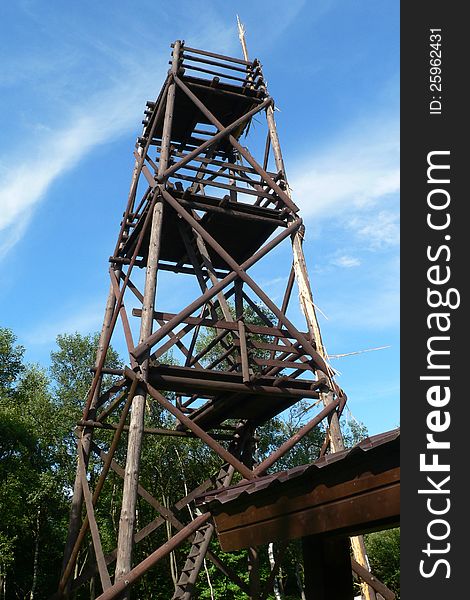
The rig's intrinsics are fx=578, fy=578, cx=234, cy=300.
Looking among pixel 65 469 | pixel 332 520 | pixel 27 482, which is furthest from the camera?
pixel 65 469

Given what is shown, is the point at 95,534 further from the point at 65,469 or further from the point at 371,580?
the point at 65,469

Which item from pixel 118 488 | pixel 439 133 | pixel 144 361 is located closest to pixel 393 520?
pixel 439 133

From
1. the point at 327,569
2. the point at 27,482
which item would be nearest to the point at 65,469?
the point at 27,482

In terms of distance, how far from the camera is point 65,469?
67.6 feet

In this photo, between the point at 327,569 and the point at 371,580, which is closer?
the point at 327,569

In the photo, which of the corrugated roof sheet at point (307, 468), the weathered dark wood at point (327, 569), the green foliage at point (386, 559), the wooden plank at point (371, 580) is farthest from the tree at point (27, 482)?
the green foliage at point (386, 559)

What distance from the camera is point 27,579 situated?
19.0m

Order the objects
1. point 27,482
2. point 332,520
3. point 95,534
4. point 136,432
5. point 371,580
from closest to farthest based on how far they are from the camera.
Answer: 1. point 332,520
2. point 371,580
3. point 136,432
4. point 95,534
5. point 27,482

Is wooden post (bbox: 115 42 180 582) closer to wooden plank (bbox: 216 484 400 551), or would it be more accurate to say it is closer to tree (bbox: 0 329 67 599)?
wooden plank (bbox: 216 484 400 551)

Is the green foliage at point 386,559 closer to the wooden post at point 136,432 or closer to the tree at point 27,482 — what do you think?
the tree at point 27,482

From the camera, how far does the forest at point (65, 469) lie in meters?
17.5

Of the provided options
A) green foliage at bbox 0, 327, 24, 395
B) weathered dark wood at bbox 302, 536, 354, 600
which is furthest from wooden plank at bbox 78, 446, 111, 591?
green foliage at bbox 0, 327, 24, 395

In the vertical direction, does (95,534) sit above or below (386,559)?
below

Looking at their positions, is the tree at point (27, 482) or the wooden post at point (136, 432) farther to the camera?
the tree at point (27, 482)
